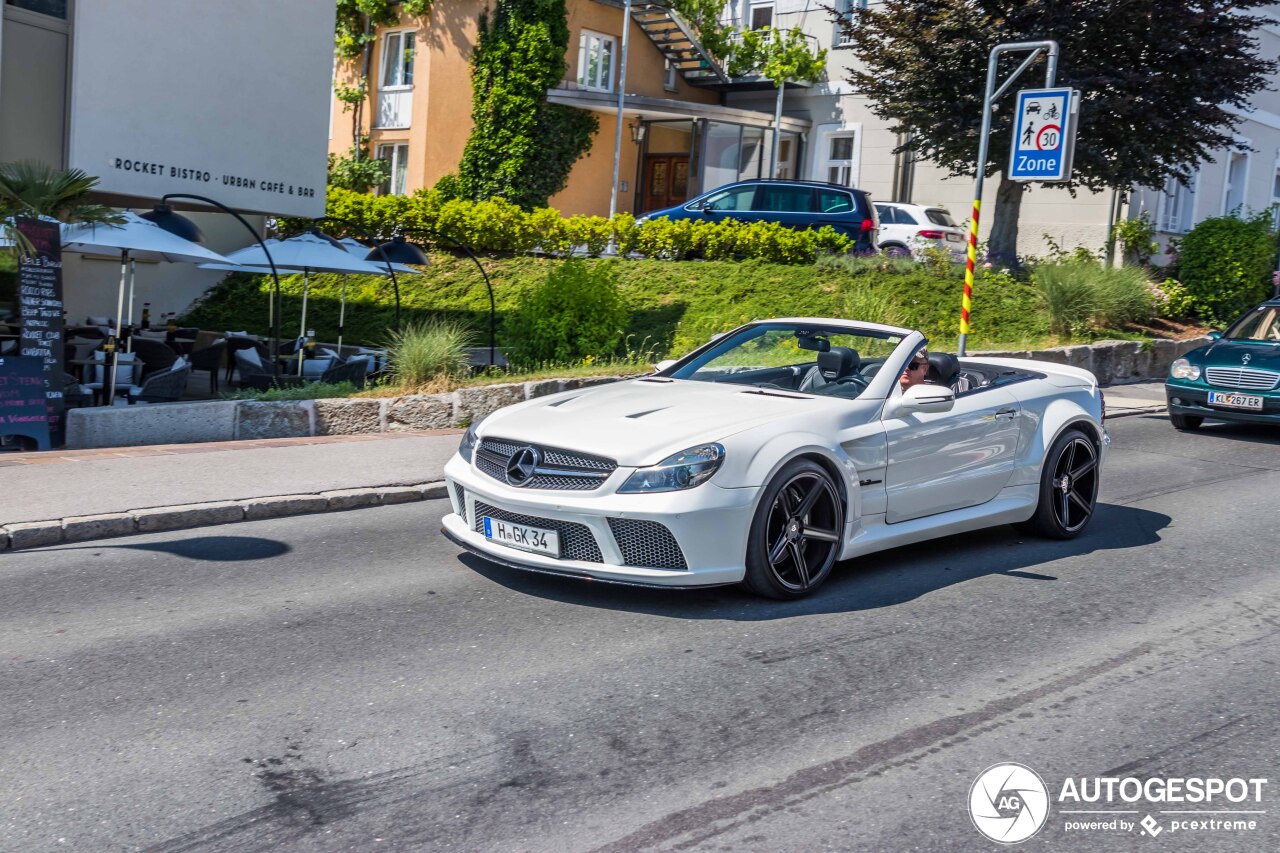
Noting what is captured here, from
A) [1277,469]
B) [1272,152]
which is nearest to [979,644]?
[1277,469]

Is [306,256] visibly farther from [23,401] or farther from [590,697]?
[590,697]

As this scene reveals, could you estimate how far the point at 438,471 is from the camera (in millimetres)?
10227

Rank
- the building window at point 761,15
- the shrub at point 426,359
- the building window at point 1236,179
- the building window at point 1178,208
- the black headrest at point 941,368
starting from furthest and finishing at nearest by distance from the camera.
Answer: the building window at point 761,15 → the building window at point 1236,179 → the building window at point 1178,208 → the shrub at point 426,359 → the black headrest at point 941,368

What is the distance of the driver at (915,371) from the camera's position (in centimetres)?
741

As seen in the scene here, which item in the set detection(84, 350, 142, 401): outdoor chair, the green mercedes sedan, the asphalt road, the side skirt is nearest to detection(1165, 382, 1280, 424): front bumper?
the green mercedes sedan

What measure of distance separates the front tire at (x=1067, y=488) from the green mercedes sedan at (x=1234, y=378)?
623cm

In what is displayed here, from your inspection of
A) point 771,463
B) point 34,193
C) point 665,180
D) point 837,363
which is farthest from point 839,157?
point 771,463

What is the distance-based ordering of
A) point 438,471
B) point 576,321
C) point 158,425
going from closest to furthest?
point 438,471, point 158,425, point 576,321

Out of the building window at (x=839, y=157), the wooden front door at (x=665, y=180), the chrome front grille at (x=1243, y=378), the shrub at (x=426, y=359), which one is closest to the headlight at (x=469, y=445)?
the shrub at (x=426, y=359)

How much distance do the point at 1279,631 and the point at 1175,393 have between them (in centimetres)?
847

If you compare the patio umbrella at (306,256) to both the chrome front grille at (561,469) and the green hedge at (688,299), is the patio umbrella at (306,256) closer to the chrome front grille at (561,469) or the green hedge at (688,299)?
the green hedge at (688,299)

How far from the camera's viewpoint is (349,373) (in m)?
15.1

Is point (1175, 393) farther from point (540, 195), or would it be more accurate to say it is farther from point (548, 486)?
point (540, 195)

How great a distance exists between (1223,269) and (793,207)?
7.57 m
